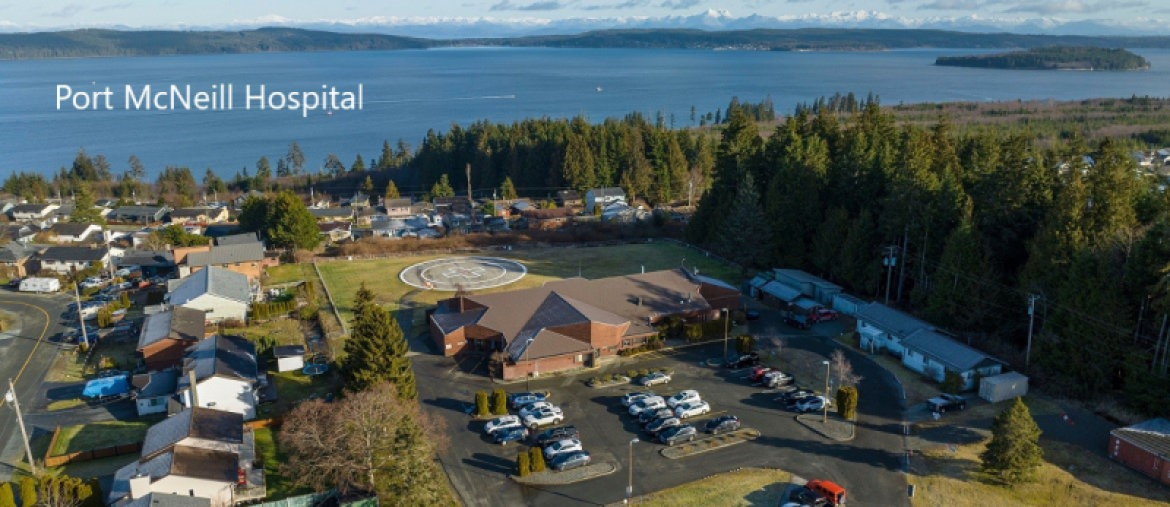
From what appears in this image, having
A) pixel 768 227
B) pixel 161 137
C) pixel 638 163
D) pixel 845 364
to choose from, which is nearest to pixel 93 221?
pixel 638 163

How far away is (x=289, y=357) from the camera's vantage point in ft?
108

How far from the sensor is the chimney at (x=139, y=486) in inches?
868

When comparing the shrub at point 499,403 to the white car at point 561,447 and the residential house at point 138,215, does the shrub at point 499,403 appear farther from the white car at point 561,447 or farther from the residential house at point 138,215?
the residential house at point 138,215

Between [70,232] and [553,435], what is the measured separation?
55299mm

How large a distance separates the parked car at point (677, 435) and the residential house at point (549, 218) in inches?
1537

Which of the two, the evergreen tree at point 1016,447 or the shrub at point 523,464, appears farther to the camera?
the shrub at point 523,464

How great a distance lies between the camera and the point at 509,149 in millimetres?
93375

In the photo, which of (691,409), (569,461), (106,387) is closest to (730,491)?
(569,461)

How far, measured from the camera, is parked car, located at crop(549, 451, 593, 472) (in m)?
24.6

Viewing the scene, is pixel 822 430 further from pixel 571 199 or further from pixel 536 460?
pixel 571 199

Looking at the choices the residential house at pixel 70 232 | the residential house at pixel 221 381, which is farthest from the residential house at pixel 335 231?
the residential house at pixel 221 381

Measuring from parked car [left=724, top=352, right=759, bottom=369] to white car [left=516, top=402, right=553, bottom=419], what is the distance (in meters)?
8.90

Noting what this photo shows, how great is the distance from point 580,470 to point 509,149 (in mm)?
72030

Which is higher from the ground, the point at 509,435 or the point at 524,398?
the point at 524,398
